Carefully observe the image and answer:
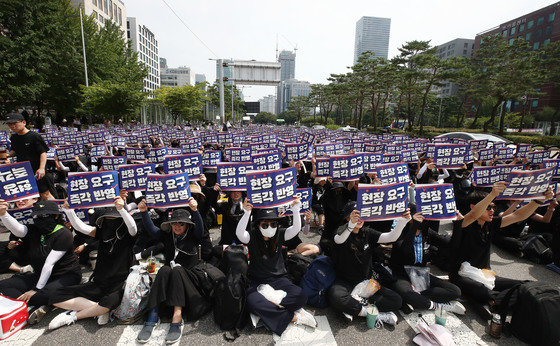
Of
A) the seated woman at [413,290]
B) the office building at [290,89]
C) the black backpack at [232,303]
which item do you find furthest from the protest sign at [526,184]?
the office building at [290,89]

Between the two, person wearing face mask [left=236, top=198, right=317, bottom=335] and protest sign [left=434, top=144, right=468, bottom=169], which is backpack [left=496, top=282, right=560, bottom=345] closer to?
person wearing face mask [left=236, top=198, right=317, bottom=335]

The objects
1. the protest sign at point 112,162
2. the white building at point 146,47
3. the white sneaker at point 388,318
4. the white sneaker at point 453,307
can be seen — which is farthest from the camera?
the white building at point 146,47

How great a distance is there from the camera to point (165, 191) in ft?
14.2

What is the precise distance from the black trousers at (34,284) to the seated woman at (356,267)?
368 centimetres

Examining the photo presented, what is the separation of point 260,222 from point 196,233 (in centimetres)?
102

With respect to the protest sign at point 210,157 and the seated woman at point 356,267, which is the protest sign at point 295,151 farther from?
the seated woman at point 356,267

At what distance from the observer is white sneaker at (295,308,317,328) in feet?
12.0

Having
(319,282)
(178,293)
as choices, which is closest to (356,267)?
(319,282)

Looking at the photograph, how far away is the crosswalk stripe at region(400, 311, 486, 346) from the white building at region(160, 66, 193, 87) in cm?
13894

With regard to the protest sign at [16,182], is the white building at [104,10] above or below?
above

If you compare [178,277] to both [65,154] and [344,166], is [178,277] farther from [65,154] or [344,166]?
[65,154]

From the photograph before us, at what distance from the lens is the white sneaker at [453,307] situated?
154 inches

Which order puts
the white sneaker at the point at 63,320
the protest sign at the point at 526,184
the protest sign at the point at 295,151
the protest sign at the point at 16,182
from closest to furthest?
the white sneaker at the point at 63,320
the protest sign at the point at 16,182
the protest sign at the point at 526,184
the protest sign at the point at 295,151

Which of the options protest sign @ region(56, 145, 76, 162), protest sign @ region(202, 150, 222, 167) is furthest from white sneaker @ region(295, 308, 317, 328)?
protest sign @ region(56, 145, 76, 162)
